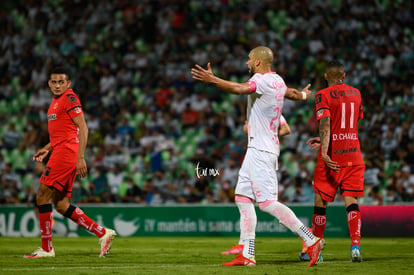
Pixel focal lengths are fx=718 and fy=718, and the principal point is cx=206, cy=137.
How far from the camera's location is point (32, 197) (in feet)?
57.2

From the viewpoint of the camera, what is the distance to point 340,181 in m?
8.83

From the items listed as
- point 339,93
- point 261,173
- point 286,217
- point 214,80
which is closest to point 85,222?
point 261,173

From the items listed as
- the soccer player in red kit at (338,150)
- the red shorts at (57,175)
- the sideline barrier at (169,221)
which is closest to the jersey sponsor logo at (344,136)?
the soccer player in red kit at (338,150)

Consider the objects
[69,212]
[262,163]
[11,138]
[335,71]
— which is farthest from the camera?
[11,138]

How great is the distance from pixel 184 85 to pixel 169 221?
22.3ft

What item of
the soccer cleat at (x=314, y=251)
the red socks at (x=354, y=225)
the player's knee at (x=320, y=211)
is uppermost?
the player's knee at (x=320, y=211)

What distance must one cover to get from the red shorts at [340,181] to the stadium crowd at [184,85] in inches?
306

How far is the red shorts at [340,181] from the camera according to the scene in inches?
345

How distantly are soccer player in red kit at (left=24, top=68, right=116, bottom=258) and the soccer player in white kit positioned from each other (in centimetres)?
236

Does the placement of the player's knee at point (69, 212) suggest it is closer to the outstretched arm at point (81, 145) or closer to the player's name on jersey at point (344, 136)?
the outstretched arm at point (81, 145)

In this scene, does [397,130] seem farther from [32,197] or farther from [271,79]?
[271,79]

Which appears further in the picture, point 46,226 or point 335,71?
point 46,226

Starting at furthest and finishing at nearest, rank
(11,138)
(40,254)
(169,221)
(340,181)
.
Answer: (11,138) < (169,221) < (40,254) < (340,181)

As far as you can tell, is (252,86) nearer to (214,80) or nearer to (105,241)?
(214,80)
